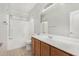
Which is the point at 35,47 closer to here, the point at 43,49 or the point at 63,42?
the point at 43,49

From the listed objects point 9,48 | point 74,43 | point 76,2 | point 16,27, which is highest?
point 76,2

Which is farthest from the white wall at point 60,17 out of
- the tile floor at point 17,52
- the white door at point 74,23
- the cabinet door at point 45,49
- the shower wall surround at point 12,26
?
the tile floor at point 17,52

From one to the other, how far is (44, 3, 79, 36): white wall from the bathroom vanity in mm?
224

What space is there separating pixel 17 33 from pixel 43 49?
47cm

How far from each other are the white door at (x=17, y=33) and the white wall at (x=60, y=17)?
14.3 inches

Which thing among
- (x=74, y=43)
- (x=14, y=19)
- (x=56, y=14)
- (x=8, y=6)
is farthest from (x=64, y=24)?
(x=8, y=6)

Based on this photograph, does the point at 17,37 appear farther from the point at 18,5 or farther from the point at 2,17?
the point at 18,5

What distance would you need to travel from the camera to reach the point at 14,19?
1.36 m

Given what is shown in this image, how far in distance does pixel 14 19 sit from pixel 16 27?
12 cm

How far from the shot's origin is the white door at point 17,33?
1365 millimetres

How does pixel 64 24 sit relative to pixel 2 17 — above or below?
below

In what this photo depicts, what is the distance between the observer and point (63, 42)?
4.23 feet

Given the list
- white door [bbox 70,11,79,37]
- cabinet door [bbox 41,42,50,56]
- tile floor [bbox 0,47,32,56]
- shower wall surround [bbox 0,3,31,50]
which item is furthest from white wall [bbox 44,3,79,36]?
tile floor [bbox 0,47,32,56]

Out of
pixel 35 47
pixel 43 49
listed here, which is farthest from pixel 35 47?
pixel 43 49
